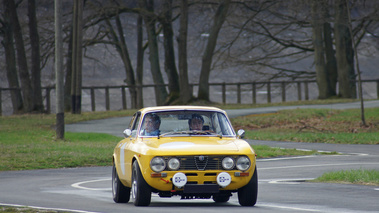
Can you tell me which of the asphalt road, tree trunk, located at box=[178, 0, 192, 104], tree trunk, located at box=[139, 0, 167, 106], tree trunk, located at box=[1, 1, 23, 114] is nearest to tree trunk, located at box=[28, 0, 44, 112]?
tree trunk, located at box=[1, 1, 23, 114]

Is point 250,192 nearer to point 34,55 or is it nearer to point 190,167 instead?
point 190,167

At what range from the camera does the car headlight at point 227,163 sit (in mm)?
10805

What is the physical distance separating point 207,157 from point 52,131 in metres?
21.3

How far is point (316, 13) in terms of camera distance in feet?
125

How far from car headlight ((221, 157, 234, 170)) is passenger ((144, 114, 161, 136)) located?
1474 millimetres

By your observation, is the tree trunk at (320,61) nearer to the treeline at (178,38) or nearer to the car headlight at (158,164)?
the treeline at (178,38)

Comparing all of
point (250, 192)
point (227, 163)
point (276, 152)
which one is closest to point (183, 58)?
point (276, 152)

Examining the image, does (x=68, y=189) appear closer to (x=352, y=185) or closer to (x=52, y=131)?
(x=352, y=185)

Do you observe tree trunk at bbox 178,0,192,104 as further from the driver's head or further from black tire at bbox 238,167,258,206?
black tire at bbox 238,167,258,206

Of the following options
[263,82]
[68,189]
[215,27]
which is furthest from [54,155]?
[263,82]

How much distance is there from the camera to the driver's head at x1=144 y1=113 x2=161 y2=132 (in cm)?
1204

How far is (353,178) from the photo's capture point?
14672mm

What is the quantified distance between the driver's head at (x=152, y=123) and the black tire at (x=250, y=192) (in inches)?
69.7

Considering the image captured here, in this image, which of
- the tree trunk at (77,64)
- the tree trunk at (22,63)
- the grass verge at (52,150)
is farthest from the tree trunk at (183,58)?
the grass verge at (52,150)
